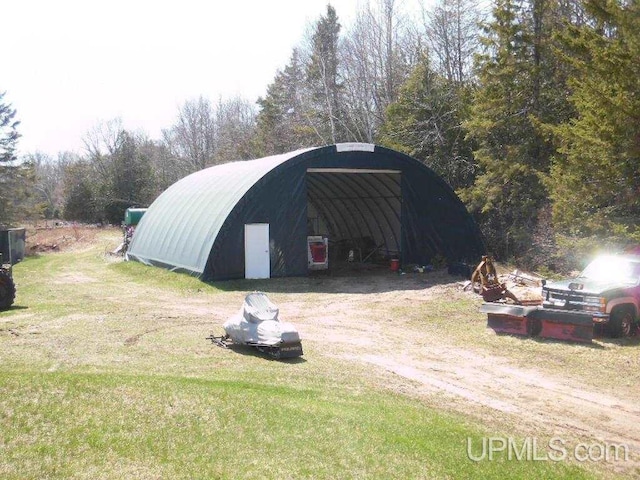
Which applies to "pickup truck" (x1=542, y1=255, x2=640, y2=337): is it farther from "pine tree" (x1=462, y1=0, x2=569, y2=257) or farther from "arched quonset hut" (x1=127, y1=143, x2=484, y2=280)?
"pine tree" (x1=462, y1=0, x2=569, y2=257)

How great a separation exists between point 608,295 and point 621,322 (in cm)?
72

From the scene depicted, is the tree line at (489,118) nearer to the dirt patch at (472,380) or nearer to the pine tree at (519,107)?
the pine tree at (519,107)

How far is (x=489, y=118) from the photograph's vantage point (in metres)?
28.6

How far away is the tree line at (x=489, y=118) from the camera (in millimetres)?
17969

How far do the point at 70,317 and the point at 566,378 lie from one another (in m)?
11.3

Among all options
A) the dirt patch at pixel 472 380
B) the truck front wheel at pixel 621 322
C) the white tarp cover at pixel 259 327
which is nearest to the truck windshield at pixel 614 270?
the truck front wheel at pixel 621 322

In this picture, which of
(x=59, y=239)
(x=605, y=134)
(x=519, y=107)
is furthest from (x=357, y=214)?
(x=59, y=239)

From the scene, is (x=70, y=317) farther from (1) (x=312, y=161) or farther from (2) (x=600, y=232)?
(2) (x=600, y=232)

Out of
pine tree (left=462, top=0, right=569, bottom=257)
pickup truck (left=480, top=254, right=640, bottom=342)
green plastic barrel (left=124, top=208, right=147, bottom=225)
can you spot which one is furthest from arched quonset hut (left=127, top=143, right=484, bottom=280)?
pickup truck (left=480, top=254, right=640, bottom=342)

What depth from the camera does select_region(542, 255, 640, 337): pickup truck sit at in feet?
42.4

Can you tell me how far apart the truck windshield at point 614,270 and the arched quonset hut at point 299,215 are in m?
11.1

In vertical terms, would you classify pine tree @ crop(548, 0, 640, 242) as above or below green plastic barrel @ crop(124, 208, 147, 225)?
above

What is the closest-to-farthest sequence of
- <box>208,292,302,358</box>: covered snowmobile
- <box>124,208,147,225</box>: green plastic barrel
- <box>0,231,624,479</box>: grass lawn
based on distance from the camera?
<box>0,231,624,479</box>: grass lawn, <box>208,292,302,358</box>: covered snowmobile, <box>124,208,147,225</box>: green plastic barrel

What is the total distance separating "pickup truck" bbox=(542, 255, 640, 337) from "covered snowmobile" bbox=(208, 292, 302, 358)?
632 centimetres
